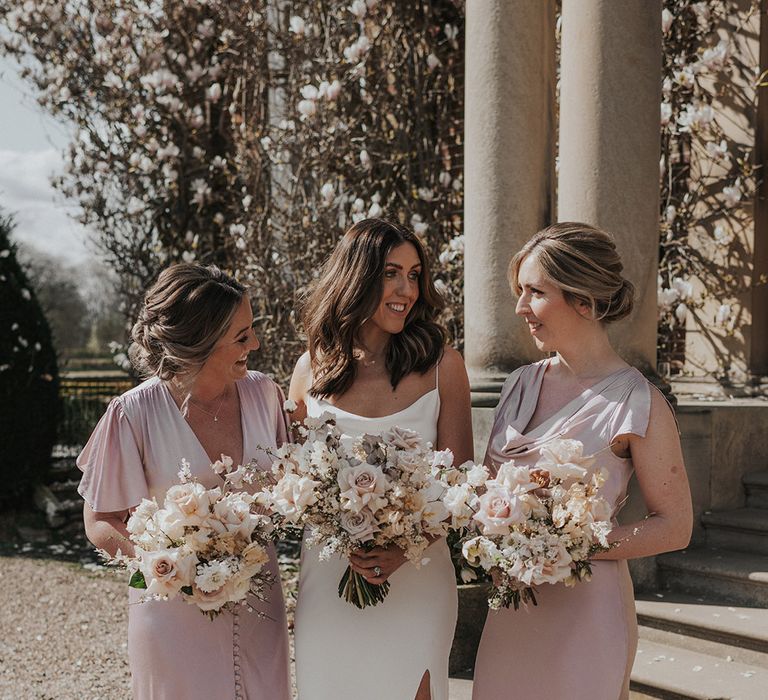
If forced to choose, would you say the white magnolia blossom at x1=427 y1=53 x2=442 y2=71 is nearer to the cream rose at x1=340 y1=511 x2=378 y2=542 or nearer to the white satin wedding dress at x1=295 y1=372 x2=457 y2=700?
the white satin wedding dress at x1=295 y1=372 x2=457 y2=700

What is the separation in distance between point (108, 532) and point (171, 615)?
1.04 ft

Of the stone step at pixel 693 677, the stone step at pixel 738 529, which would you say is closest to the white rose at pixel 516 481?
the stone step at pixel 693 677

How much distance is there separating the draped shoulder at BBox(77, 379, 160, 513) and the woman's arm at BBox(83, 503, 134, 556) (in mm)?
37

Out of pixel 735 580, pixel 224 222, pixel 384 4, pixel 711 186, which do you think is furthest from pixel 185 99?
pixel 735 580

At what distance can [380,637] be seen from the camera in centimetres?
294

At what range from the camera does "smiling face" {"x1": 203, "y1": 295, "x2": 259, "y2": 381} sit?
2.86 m

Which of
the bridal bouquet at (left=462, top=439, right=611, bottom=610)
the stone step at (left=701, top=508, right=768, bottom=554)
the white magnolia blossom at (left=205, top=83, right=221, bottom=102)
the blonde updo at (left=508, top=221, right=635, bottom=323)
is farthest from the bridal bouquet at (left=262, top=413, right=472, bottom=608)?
the white magnolia blossom at (left=205, top=83, right=221, bottom=102)

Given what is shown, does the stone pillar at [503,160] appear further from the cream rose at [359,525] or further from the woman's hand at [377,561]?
the cream rose at [359,525]

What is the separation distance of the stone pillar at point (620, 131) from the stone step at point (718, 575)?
1.19m

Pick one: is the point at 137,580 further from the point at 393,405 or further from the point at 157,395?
the point at 393,405

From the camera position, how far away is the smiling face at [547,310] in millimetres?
2803

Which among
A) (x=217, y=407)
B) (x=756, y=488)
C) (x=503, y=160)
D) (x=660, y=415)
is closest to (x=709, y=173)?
(x=503, y=160)

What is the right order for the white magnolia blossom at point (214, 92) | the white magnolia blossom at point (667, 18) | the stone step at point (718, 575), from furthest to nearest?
the white magnolia blossom at point (214, 92) < the white magnolia blossom at point (667, 18) < the stone step at point (718, 575)

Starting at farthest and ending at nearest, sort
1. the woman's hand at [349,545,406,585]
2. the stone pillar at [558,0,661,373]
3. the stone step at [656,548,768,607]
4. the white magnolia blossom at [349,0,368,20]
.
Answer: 1. the white magnolia blossom at [349,0,368,20]
2. the stone pillar at [558,0,661,373]
3. the stone step at [656,548,768,607]
4. the woman's hand at [349,545,406,585]
